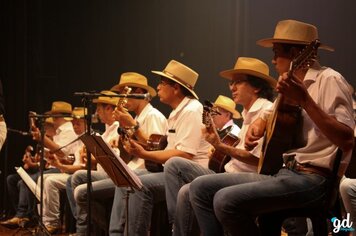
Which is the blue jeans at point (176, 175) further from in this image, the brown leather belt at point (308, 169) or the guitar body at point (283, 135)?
the brown leather belt at point (308, 169)

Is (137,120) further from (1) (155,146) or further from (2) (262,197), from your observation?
(2) (262,197)

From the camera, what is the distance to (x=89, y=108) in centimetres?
404

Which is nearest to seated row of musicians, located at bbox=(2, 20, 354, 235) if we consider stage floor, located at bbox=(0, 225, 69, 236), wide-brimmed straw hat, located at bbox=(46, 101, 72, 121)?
stage floor, located at bbox=(0, 225, 69, 236)

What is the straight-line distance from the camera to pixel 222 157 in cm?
443

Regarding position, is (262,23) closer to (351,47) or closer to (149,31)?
(351,47)

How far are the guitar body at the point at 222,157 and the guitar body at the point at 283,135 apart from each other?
87cm

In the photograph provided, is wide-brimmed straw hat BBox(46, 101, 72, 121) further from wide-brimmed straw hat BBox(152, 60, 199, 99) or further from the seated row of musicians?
wide-brimmed straw hat BBox(152, 60, 199, 99)

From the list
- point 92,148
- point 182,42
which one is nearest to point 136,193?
point 92,148

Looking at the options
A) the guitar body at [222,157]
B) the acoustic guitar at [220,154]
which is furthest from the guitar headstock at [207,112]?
the guitar body at [222,157]

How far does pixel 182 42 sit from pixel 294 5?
65.9 inches

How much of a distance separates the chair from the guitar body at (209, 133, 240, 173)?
0.96m

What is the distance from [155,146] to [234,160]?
1.09m

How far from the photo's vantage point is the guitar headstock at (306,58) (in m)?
3.18

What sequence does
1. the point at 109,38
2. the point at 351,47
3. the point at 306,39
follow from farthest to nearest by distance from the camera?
1. the point at 109,38
2. the point at 351,47
3. the point at 306,39
